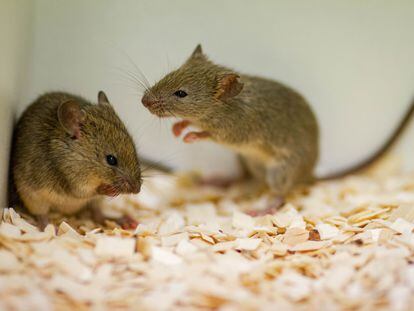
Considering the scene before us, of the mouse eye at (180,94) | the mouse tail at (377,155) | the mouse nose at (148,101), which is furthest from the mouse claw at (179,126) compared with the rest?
the mouse tail at (377,155)

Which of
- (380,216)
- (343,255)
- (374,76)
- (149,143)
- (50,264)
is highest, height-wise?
(374,76)

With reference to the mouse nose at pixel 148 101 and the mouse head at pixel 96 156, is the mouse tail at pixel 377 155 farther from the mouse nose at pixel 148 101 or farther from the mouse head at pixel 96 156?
the mouse head at pixel 96 156

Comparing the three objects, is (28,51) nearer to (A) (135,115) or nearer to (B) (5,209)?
(A) (135,115)

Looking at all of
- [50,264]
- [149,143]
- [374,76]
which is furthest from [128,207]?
[374,76]

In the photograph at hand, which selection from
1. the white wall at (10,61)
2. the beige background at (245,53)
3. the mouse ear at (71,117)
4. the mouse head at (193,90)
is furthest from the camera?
the beige background at (245,53)

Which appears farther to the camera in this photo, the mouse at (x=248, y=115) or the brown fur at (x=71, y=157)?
the mouse at (x=248, y=115)

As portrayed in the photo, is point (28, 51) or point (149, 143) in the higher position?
point (28, 51)
